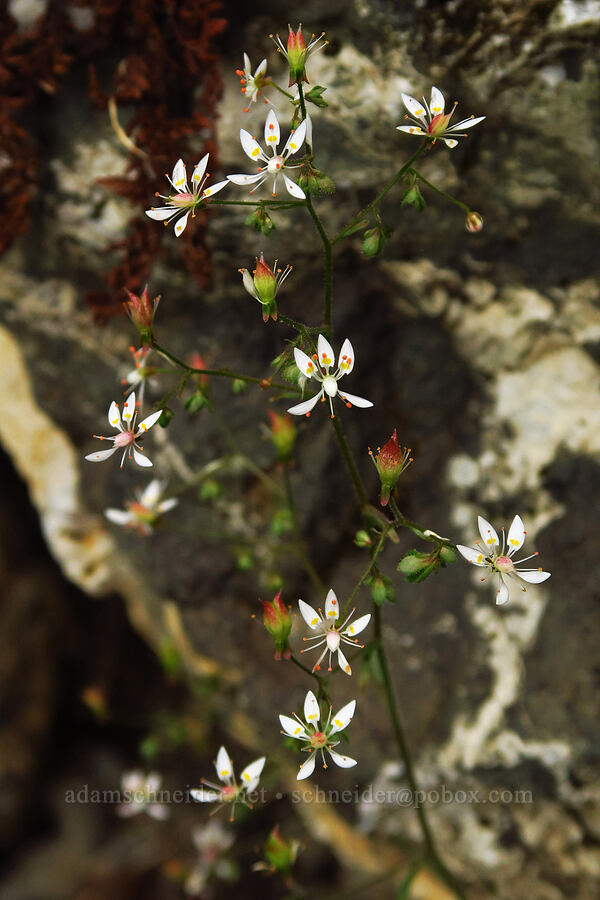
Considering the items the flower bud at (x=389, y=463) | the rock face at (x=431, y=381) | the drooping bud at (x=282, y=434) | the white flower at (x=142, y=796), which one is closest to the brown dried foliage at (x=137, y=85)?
the rock face at (x=431, y=381)

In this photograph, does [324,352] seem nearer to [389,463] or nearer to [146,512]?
[389,463]

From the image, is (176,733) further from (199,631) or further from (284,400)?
(284,400)

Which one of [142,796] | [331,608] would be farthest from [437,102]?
[142,796]

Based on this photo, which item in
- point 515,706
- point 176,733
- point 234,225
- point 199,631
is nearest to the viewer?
point 234,225

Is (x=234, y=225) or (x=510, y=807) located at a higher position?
(x=234, y=225)

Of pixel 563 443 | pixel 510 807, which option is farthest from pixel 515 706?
pixel 563 443

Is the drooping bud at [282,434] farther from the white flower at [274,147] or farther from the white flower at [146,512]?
the white flower at [274,147]
